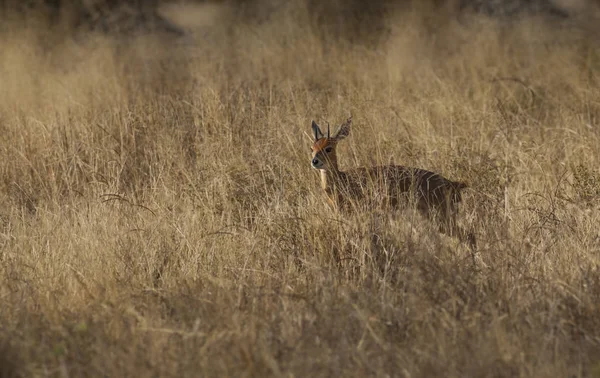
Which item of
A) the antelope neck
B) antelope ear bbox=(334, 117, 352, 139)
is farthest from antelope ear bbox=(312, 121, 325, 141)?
the antelope neck

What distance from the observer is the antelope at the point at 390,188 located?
5.45 m

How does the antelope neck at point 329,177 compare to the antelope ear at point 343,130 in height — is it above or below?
below

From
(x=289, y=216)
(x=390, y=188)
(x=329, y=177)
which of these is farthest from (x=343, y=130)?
(x=289, y=216)

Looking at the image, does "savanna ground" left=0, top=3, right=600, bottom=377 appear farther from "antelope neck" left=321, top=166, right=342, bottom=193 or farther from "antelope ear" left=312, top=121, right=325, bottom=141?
"antelope ear" left=312, top=121, right=325, bottom=141

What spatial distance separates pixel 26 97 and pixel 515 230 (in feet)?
16.9

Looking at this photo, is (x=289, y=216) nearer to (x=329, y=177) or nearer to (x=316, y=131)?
(x=329, y=177)

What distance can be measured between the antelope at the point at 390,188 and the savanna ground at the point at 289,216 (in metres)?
0.13

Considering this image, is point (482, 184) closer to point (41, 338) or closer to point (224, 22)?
point (41, 338)

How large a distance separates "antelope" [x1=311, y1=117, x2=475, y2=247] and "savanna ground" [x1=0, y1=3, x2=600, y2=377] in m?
0.13

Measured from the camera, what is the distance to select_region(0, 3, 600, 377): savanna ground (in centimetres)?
391

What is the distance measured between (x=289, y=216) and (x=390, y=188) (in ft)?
2.11

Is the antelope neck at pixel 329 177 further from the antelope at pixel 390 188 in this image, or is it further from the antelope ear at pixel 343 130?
the antelope ear at pixel 343 130

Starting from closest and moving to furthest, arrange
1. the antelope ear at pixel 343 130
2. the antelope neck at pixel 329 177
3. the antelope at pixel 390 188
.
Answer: the antelope at pixel 390 188, the antelope neck at pixel 329 177, the antelope ear at pixel 343 130

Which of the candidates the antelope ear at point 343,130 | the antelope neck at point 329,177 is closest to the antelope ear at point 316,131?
the antelope ear at point 343,130
